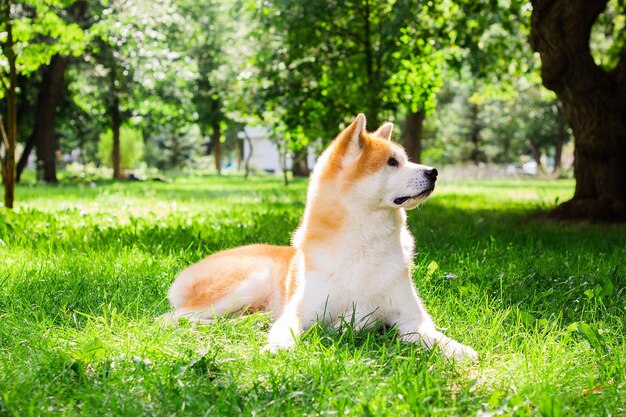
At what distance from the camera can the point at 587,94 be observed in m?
9.34

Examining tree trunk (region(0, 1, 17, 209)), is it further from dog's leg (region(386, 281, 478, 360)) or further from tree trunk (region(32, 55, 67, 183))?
tree trunk (region(32, 55, 67, 183))

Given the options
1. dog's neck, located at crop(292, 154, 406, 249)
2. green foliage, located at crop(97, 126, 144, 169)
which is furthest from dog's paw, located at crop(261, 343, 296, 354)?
green foliage, located at crop(97, 126, 144, 169)

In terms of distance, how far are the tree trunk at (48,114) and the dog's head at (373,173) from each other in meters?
19.3

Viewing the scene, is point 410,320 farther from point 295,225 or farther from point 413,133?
point 413,133

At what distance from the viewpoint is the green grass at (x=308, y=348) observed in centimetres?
279

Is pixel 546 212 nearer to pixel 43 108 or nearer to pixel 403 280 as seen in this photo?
pixel 403 280

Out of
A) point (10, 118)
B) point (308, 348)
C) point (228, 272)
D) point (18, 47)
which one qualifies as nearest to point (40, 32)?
point (18, 47)

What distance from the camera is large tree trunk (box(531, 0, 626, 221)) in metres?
9.26

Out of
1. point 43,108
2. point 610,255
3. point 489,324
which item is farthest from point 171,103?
point 489,324

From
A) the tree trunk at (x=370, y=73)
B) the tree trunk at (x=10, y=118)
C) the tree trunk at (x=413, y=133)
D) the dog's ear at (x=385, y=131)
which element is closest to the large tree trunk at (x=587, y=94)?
the tree trunk at (x=370, y=73)

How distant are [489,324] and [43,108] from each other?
20165 mm

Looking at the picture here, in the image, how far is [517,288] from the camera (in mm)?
4957

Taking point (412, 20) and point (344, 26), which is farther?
point (344, 26)

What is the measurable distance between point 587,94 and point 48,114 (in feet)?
56.5
